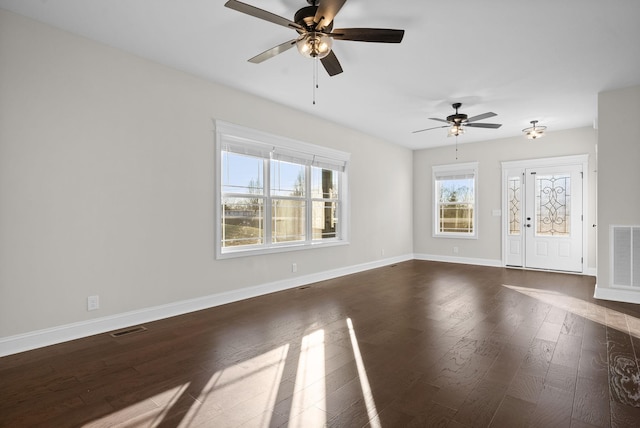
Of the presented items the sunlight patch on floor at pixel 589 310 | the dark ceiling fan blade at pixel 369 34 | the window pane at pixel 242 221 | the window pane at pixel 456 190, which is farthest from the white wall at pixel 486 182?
the dark ceiling fan blade at pixel 369 34

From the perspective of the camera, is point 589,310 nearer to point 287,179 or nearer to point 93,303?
point 287,179

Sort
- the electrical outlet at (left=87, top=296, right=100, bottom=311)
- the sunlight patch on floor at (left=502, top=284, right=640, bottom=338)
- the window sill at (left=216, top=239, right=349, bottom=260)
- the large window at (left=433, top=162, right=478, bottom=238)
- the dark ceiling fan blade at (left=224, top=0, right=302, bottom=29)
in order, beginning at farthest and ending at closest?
the large window at (left=433, top=162, right=478, bottom=238)
the window sill at (left=216, top=239, right=349, bottom=260)
the sunlight patch on floor at (left=502, top=284, right=640, bottom=338)
the electrical outlet at (left=87, top=296, right=100, bottom=311)
the dark ceiling fan blade at (left=224, top=0, right=302, bottom=29)

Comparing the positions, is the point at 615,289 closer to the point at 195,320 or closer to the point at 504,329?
the point at 504,329

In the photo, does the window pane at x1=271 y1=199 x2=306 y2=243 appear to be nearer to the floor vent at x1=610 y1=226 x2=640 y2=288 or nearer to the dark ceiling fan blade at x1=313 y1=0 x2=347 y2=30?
the dark ceiling fan blade at x1=313 y1=0 x2=347 y2=30

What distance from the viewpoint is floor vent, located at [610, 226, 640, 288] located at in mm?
4426

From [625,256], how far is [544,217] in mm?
2386

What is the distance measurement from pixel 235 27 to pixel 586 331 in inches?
175

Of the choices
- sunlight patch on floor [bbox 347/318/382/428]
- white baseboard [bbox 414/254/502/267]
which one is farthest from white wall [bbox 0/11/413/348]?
white baseboard [bbox 414/254/502/267]

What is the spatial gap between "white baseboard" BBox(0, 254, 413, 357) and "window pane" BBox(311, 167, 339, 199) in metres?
1.52

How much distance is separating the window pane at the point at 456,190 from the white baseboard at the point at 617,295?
3.50 metres

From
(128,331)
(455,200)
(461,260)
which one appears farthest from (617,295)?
(128,331)

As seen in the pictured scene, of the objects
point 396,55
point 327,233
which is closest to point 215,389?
point 396,55

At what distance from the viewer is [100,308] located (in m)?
3.28

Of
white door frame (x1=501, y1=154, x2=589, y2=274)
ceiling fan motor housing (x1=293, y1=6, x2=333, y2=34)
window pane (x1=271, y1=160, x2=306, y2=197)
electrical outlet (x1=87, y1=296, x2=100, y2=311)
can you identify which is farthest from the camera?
white door frame (x1=501, y1=154, x2=589, y2=274)
